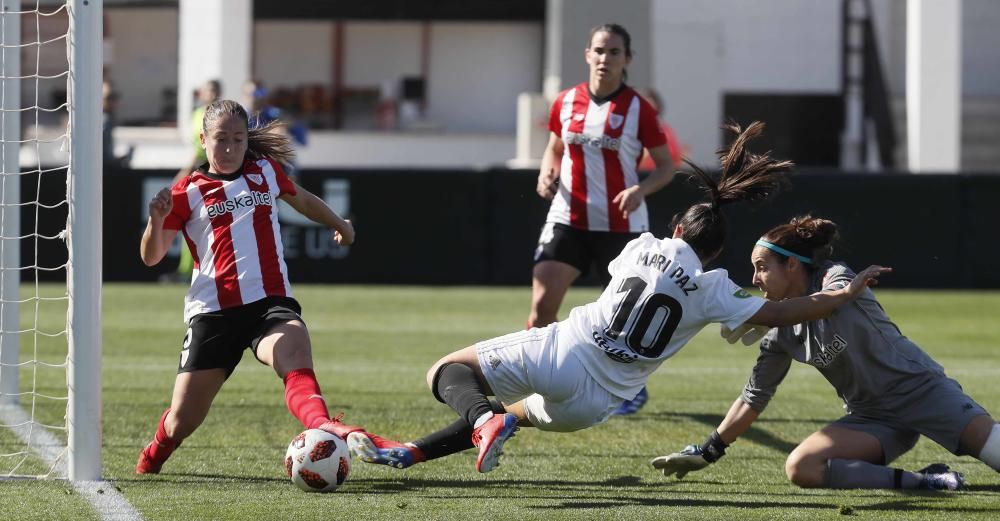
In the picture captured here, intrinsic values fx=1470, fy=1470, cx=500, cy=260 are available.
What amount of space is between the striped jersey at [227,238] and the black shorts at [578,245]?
85.3 inches

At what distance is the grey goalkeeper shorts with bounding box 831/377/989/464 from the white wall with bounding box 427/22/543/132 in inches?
971

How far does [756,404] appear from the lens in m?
5.97

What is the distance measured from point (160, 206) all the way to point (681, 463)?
229 centimetres

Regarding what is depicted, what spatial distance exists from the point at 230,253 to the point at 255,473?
91cm

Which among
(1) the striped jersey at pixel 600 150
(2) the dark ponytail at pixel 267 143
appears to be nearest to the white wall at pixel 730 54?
(1) the striped jersey at pixel 600 150

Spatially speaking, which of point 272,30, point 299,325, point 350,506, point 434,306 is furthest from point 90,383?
point 272,30

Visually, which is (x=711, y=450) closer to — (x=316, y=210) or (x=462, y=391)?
(x=462, y=391)

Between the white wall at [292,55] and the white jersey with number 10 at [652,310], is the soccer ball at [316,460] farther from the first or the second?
the white wall at [292,55]

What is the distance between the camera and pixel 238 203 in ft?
19.6

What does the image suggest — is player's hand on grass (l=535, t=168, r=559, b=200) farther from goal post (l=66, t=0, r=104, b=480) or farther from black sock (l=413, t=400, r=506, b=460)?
goal post (l=66, t=0, r=104, b=480)

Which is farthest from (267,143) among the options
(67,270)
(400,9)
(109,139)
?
(400,9)

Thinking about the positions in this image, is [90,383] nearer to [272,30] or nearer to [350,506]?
[350,506]

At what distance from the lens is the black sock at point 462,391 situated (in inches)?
209

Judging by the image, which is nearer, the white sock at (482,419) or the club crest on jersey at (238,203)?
the white sock at (482,419)
